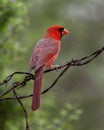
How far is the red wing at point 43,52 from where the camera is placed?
5.98 meters

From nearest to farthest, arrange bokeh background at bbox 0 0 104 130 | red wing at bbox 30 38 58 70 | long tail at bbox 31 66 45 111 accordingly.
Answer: long tail at bbox 31 66 45 111, red wing at bbox 30 38 58 70, bokeh background at bbox 0 0 104 130

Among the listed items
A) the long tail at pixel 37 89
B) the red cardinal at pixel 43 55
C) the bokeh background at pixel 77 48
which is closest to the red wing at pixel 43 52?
the red cardinal at pixel 43 55

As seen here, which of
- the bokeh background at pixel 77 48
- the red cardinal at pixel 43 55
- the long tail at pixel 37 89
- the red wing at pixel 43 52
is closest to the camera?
the long tail at pixel 37 89

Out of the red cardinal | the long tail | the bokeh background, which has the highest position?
the bokeh background

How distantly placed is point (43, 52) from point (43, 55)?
0.05m

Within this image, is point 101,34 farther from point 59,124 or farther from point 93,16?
point 59,124

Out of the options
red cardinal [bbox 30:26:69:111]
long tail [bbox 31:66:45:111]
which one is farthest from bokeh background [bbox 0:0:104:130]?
long tail [bbox 31:66:45:111]

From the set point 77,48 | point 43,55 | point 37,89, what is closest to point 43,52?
point 43,55

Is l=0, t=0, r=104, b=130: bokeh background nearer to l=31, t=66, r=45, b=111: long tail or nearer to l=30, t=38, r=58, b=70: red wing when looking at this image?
l=30, t=38, r=58, b=70: red wing

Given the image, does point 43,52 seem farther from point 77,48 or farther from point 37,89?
point 77,48

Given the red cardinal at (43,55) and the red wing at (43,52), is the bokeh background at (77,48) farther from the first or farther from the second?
the red wing at (43,52)

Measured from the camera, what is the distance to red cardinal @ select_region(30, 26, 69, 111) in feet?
17.7

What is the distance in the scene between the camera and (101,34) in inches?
619

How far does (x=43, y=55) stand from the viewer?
20.2 ft
